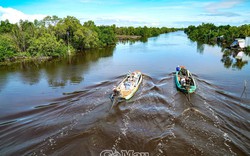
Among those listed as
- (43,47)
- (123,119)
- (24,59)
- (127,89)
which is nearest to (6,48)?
(24,59)

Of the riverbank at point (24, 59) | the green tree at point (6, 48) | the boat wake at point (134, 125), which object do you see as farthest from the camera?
the riverbank at point (24, 59)

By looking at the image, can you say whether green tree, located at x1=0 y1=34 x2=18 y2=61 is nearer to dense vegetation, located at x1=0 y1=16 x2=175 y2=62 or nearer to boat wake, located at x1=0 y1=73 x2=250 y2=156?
dense vegetation, located at x1=0 y1=16 x2=175 y2=62

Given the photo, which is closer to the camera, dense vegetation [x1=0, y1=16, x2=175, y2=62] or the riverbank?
the riverbank

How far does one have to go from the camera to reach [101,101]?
13961 millimetres

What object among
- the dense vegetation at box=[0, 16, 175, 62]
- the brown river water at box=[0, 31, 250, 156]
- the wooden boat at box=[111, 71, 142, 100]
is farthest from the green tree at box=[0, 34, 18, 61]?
the wooden boat at box=[111, 71, 142, 100]

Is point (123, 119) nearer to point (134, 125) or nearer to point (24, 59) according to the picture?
point (134, 125)

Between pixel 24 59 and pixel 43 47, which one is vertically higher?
pixel 43 47

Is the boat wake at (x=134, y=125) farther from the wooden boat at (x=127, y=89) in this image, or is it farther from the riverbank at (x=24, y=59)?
the riverbank at (x=24, y=59)

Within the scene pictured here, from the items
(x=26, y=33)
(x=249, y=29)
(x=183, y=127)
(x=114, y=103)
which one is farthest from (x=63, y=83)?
(x=249, y=29)

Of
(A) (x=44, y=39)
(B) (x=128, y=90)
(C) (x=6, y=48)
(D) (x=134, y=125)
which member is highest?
(A) (x=44, y=39)

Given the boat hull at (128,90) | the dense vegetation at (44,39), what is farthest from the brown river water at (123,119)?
the dense vegetation at (44,39)

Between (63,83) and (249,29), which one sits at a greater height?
(249,29)

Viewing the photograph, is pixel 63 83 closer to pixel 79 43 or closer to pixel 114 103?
pixel 114 103

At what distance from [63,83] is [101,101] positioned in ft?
22.0
